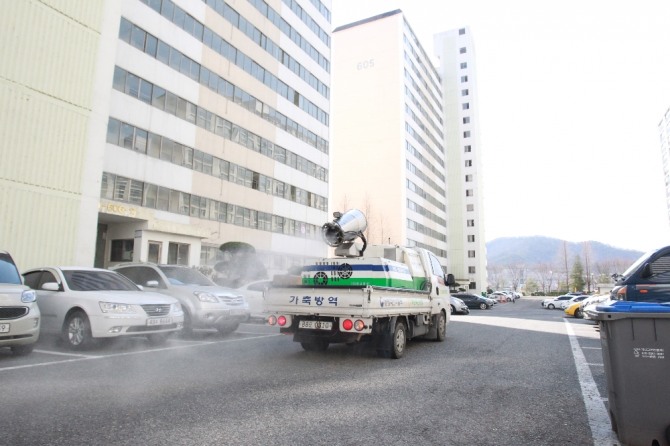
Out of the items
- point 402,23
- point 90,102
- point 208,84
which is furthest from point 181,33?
point 402,23

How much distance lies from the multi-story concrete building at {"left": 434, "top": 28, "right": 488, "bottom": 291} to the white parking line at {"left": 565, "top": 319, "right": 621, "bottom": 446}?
7589 cm

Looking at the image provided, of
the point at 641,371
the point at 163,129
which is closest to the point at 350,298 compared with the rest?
the point at 641,371

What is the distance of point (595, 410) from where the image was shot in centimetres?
452

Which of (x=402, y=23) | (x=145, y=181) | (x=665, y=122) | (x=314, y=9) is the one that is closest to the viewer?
(x=145, y=181)

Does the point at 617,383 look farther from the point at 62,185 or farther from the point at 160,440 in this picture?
the point at 62,185

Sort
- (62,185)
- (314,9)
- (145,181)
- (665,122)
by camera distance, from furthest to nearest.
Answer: (665,122) → (314,9) → (145,181) → (62,185)

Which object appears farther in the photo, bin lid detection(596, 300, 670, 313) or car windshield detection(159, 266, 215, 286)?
car windshield detection(159, 266, 215, 286)

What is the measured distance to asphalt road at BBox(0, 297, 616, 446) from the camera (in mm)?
3533

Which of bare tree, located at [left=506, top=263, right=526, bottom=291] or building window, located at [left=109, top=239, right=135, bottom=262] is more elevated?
bare tree, located at [left=506, top=263, right=526, bottom=291]

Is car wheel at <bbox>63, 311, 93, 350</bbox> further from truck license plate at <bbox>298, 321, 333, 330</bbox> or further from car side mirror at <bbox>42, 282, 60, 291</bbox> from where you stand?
truck license plate at <bbox>298, 321, 333, 330</bbox>

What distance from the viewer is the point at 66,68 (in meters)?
15.7

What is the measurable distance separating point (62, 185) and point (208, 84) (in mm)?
14939

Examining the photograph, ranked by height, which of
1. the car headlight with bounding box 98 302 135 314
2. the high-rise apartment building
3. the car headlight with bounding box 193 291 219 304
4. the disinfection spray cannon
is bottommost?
the car headlight with bounding box 98 302 135 314

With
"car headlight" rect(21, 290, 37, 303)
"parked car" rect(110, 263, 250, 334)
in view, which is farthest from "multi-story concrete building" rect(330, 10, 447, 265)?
"car headlight" rect(21, 290, 37, 303)
